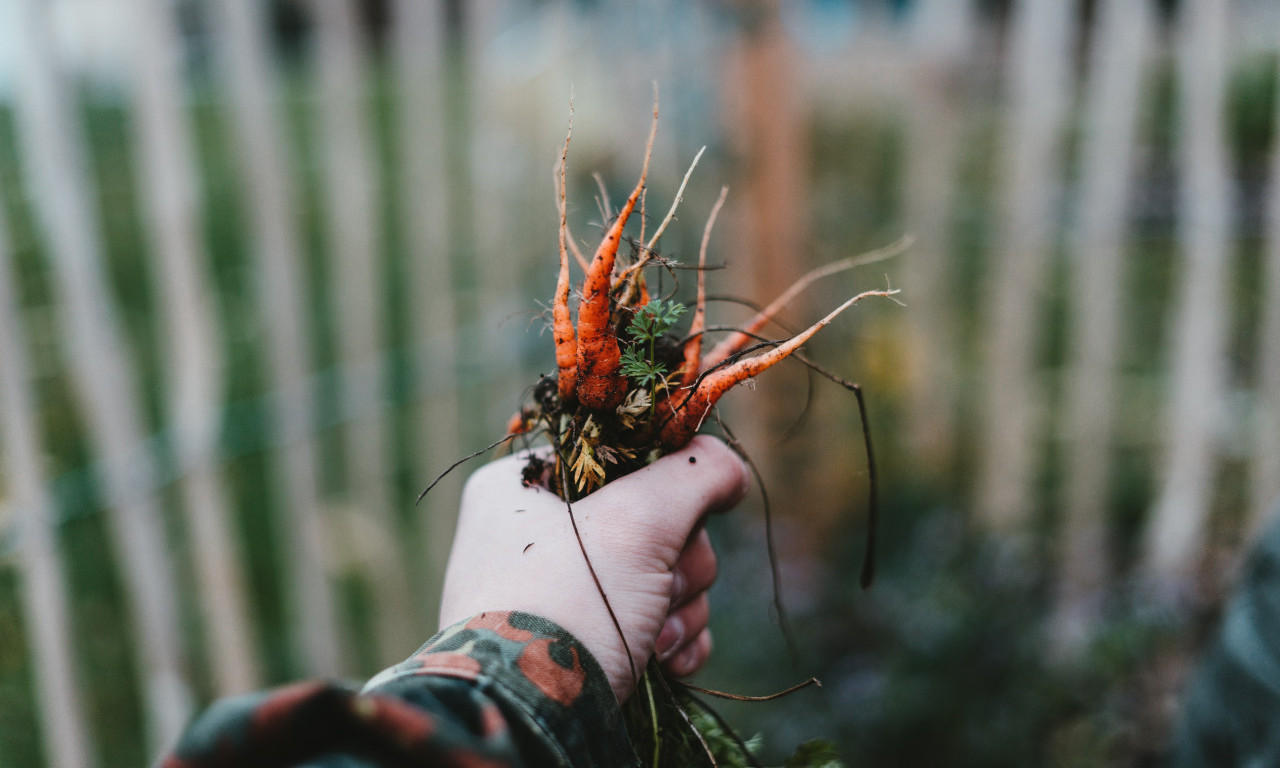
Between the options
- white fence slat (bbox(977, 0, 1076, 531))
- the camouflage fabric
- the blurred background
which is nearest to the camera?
the camouflage fabric

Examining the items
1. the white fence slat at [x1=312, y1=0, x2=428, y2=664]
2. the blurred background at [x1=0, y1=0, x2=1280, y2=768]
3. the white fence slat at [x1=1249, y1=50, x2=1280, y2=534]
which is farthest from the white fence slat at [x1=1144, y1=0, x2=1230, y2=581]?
the white fence slat at [x1=312, y1=0, x2=428, y2=664]

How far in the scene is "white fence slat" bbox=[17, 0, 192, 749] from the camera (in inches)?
70.1

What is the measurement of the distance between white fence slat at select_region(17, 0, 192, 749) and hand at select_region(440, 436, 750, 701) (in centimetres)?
135

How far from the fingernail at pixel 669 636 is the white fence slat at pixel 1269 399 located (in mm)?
2619

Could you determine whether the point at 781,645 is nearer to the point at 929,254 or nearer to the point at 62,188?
the point at 929,254

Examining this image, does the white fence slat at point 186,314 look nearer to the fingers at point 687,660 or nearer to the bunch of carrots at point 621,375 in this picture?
the bunch of carrots at point 621,375

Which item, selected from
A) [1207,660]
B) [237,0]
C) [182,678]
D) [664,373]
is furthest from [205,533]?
[1207,660]

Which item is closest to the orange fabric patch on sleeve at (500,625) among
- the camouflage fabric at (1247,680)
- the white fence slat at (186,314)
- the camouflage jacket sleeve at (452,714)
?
the camouflage jacket sleeve at (452,714)

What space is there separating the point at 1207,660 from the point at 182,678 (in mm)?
2463

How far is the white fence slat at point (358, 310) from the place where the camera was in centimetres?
252

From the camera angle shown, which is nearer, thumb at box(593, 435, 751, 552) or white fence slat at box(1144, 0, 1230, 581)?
thumb at box(593, 435, 751, 552)

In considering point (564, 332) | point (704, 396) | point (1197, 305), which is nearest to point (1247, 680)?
point (704, 396)

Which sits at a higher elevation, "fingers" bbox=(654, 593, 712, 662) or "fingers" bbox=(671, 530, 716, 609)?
"fingers" bbox=(671, 530, 716, 609)

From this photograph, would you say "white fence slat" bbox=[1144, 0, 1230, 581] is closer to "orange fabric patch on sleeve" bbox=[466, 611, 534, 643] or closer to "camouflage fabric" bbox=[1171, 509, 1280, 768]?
"camouflage fabric" bbox=[1171, 509, 1280, 768]
